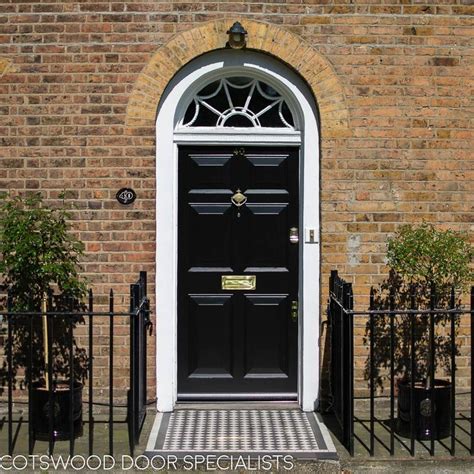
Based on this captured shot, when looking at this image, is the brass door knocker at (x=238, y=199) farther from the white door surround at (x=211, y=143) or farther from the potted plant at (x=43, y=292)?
the potted plant at (x=43, y=292)

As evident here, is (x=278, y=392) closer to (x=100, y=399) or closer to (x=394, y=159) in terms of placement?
(x=100, y=399)

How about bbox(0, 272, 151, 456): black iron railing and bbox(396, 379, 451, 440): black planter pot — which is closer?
bbox(0, 272, 151, 456): black iron railing

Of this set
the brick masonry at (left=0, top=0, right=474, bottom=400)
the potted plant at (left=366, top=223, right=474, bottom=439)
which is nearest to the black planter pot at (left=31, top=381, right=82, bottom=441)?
the brick masonry at (left=0, top=0, right=474, bottom=400)

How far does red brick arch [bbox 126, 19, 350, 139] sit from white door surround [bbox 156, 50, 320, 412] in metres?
0.11

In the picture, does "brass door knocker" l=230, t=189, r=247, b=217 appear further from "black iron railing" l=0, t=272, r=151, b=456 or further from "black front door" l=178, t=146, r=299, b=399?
"black iron railing" l=0, t=272, r=151, b=456

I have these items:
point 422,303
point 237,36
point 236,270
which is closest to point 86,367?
point 236,270

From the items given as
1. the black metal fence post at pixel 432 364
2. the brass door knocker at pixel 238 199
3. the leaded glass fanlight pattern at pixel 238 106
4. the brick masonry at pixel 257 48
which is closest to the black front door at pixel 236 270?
the brass door knocker at pixel 238 199

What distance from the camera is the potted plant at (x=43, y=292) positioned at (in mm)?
5547

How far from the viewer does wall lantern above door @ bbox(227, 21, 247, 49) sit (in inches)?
245

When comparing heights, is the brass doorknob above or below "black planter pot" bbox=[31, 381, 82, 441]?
above

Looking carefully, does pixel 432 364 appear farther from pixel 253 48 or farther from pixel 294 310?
pixel 253 48

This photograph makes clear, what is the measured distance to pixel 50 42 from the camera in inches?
251

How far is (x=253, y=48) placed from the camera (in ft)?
21.0

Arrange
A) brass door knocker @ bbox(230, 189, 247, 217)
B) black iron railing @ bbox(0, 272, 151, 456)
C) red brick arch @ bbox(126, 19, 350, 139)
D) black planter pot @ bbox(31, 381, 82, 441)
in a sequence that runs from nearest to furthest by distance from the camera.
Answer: black iron railing @ bbox(0, 272, 151, 456)
black planter pot @ bbox(31, 381, 82, 441)
red brick arch @ bbox(126, 19, 350, 139)
brass door knocker @ bbox(230, 189, 247, 217)
